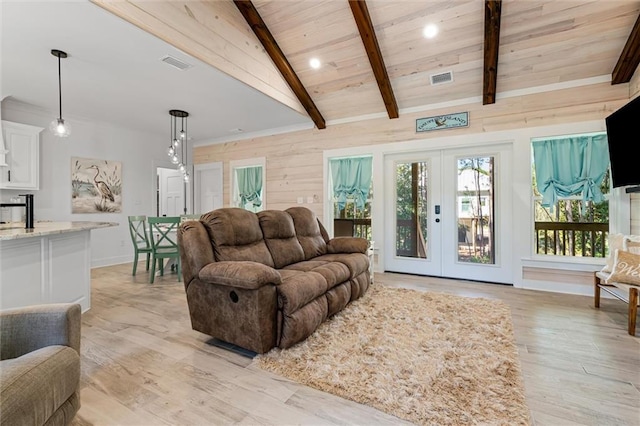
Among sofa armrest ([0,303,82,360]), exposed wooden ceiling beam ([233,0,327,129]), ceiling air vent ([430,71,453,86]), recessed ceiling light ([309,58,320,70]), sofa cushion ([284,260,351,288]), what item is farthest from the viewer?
recessed ceiling light ([309,58,320,70])

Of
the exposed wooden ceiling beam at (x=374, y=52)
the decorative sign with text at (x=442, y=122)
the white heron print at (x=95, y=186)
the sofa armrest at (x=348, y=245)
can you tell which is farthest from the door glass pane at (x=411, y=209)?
the white heron print at (x=95, y=186)

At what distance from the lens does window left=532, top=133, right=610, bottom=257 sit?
356 cm

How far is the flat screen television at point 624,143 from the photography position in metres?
2.81

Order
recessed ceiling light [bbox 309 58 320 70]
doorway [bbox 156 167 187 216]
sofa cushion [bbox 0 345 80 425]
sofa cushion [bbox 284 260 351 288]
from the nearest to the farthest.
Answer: sofa cushion [bbox 0 345 80 425], sofa cushion [bbox 284 260 351 288], recessed ceiling light [bbox 309 58 320 70], doorway [bbox 156 167 187 216]

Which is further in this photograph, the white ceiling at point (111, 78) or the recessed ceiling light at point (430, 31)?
the recessed ceiling light at point (430, 31)

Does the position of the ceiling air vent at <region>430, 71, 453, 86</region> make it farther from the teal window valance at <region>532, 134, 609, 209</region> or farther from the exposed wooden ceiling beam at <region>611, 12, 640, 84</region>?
the exposed wooden ceiling beam at <region>611, 12, 640, 84</region>

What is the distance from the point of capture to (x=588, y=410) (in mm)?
1560

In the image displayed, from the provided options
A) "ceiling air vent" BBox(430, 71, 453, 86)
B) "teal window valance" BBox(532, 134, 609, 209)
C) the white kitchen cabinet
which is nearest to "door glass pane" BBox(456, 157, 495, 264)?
"teal window valance" BBox(532, 134, 609, 209)

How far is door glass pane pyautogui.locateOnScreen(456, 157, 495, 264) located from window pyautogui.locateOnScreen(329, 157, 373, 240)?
143 cm

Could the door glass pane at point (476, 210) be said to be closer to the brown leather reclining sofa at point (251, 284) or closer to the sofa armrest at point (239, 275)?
the brown leather reclining sofa at point (251, 284)

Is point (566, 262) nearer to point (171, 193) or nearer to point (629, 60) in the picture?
point (629, 60)

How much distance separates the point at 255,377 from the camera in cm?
186

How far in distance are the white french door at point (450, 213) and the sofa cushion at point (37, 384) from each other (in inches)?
168

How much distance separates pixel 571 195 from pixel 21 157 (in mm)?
7569
